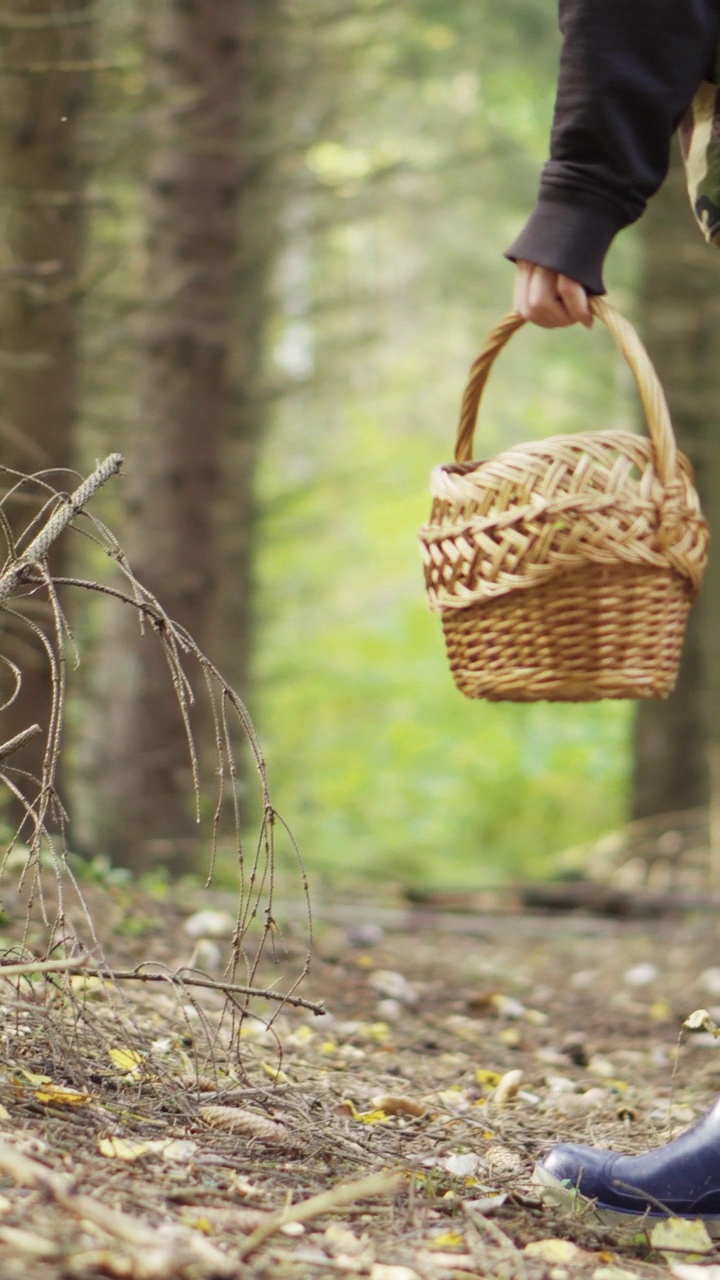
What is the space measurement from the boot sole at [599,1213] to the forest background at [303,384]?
8.72 feet

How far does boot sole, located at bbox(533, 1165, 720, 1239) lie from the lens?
188 cm

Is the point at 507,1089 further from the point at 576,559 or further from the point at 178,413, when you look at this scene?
the point at 178,413

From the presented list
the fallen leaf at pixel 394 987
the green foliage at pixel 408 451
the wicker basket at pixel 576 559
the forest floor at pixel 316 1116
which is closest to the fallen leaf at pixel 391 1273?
the forest floor at pixel 316 1116

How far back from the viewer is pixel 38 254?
4500 millimetres

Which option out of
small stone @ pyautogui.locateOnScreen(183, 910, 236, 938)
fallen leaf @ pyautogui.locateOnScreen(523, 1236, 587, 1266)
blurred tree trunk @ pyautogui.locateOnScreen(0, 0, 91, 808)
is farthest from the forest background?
fallen leaf @ pyautogui.locateOnScreen(523, 1236, 587, 1266)

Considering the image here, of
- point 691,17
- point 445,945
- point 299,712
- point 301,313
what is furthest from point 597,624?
point 299,712

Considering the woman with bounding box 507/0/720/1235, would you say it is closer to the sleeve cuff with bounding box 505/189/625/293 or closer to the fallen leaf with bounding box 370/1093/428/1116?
the sleeve cuff with bounding box 505/189/625/293

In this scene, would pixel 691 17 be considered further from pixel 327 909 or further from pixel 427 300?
pixel 427 300

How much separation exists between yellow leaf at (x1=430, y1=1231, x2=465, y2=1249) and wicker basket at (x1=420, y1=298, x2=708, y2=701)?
860mm

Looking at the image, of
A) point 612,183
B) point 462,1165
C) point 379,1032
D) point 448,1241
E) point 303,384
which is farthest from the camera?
point 303,384

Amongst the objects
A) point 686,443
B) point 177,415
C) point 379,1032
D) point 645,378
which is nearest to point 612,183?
point 645,378

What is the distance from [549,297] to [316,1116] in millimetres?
1374

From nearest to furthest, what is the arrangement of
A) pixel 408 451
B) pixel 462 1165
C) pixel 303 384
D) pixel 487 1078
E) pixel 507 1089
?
pixel 462 1165 < pixel 507 1089 < pixel 487 1078 < pixel 303 384 < pixel 408 451

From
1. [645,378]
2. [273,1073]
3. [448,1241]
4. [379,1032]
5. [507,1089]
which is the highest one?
[645,378]
